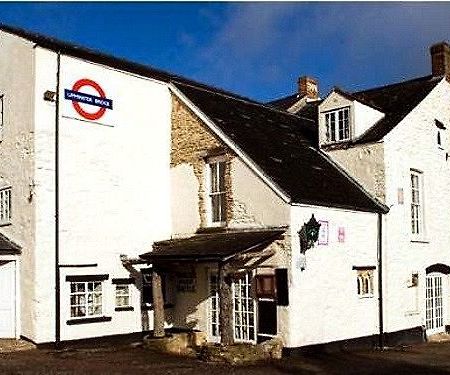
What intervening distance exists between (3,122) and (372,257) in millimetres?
11774

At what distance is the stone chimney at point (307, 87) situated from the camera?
3133cm

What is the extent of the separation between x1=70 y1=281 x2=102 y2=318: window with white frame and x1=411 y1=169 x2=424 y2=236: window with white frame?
34.2 ft

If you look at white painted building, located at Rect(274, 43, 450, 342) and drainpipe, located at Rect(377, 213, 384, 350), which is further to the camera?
white painted building, located at Rect(274, 43, 450, 342)

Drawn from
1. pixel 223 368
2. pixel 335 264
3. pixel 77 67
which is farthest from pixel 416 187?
pixel 77 67

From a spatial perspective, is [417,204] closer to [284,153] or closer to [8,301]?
[284,153]

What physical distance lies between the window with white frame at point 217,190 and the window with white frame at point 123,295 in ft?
10.6

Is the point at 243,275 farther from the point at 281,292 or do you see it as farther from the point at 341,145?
the point at 341,145

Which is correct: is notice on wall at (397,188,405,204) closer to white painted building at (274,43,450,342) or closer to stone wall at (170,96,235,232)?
white painted building at (274,43,450,342)

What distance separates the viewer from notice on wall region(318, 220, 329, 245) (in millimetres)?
16891

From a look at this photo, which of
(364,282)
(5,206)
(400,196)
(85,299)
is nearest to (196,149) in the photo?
(85,299)

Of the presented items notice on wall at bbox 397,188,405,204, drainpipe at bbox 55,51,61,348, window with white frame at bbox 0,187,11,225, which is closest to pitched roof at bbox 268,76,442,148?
notice on wall at bbox 397,188,405,204

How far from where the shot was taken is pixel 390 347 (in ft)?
61.9

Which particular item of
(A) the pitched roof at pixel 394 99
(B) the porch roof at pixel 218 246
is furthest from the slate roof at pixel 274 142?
(A) the pitched roof at pixel 394 99

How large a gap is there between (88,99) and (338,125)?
8197mm
